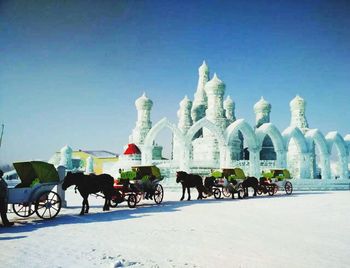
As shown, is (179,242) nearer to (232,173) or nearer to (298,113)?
(232,173)

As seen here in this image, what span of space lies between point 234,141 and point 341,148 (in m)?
9.16

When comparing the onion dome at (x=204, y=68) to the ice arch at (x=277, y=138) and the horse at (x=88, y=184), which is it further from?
the horse at (x=88, y=184)

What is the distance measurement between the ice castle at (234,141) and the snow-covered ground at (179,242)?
538 inches

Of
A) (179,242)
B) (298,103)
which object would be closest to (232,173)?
(179,242)

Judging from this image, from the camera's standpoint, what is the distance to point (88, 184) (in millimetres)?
9609

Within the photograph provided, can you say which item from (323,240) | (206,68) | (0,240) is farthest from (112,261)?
(206,68)

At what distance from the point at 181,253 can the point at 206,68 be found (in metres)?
33.9

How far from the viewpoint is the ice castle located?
2206 cm

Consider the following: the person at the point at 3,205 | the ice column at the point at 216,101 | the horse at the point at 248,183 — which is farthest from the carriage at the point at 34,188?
the ice column at the point at 216,101

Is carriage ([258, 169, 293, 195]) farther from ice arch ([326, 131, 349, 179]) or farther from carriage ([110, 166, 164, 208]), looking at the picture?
ice arch ([326, 131, 349, 179])

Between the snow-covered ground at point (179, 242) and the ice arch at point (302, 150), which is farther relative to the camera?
the ice arch at point (302, 150)

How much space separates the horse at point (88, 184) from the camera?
30.9ft

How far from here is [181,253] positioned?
15.7 feet

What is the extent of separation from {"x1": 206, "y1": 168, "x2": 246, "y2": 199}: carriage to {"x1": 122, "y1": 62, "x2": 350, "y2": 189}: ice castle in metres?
6.01
